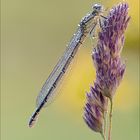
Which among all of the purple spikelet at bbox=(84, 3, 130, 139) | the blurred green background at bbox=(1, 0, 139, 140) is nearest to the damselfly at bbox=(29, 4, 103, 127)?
the purple spikelet at bbox=(84, 3, 130, 139)

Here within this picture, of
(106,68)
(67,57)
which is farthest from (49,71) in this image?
(106,68)

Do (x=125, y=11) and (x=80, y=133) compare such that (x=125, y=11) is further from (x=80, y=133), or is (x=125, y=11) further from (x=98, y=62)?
(x=80, y=133)

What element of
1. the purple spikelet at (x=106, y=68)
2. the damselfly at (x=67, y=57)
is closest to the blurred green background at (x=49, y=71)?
the damselfly at (x=67, y=57)

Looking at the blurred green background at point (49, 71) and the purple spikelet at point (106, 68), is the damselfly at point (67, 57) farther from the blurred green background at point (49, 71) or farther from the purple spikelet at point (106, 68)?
the blurred green background at point (49, 71)

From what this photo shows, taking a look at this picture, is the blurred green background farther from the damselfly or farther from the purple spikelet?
the purple spikelet

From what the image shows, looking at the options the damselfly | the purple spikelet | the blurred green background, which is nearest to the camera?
the purple spikelet

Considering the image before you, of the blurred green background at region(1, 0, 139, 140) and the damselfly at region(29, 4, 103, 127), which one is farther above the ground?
the blurred green background at region(1, 0, 139, 140)
